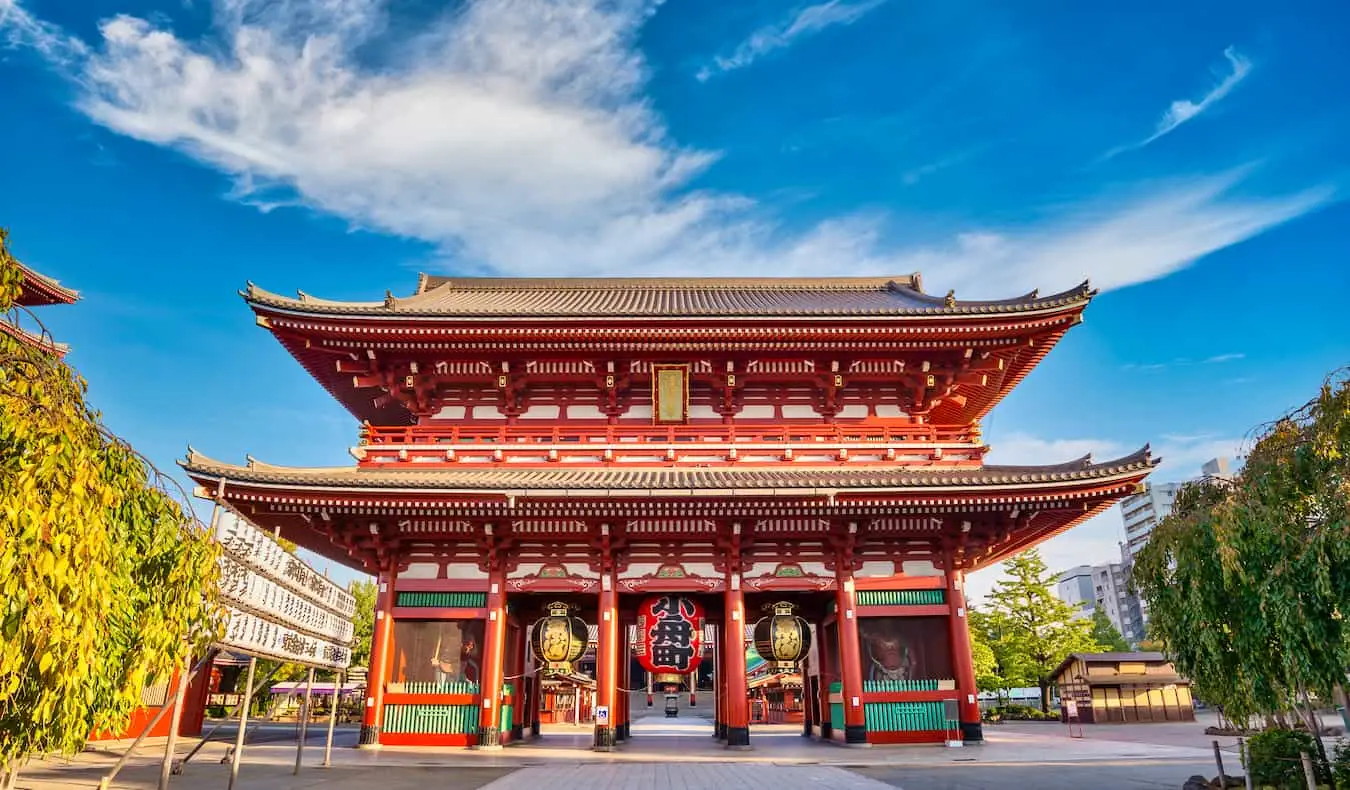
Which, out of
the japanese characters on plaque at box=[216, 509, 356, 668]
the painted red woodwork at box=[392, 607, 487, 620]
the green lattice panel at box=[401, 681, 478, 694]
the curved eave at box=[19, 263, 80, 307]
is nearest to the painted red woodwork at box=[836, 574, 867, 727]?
the painted red woodwork at box=[392, 607, 487, 620]

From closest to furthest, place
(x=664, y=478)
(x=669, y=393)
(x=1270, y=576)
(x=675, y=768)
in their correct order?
(x=1270, y=576) < (x=675, y=768) < (x=664, y=478) < (x=669, y=393)

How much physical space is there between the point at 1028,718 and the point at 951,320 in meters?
31.8

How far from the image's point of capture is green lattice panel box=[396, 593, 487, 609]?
1753 centimetres

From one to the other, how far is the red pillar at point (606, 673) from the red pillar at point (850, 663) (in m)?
5.45

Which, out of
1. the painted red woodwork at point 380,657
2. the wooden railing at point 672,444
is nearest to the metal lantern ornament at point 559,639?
the painted red woodwork at point 380,657

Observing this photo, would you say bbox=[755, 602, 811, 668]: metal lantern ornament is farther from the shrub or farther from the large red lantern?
the shrub

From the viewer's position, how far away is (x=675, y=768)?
45.5 ft

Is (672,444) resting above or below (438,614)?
above

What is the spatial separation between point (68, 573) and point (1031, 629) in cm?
4537

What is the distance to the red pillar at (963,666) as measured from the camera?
16.8m

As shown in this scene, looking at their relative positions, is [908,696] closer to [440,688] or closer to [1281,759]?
[1281,759]

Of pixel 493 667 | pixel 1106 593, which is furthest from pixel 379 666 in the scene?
pixel 1106 593

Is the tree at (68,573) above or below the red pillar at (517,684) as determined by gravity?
above

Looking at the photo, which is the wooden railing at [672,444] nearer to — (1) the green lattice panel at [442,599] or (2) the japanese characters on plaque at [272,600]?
(1) the green lattice panel at [442,599]
